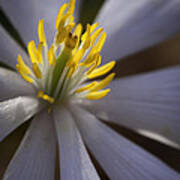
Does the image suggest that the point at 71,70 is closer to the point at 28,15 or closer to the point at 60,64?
the point at 60,64

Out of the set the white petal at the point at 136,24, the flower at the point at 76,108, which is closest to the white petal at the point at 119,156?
the flower at the point at 76,108

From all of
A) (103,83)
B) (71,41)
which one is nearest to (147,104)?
(103,83)

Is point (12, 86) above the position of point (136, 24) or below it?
below

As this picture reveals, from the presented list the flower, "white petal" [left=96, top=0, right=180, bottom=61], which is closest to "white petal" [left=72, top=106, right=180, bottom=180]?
the flower

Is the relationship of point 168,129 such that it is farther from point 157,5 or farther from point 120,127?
point 157,5

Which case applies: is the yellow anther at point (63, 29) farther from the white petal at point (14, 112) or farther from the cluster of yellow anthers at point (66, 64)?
the white petal at point (14, 112)

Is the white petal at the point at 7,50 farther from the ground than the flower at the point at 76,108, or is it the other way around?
the white petal at the point at 7,50

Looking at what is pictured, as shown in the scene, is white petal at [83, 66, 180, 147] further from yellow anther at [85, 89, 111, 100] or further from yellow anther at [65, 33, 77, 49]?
yellow anther at [65, 33, 77, 49]

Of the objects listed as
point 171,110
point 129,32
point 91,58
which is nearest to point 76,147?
point 91,58
